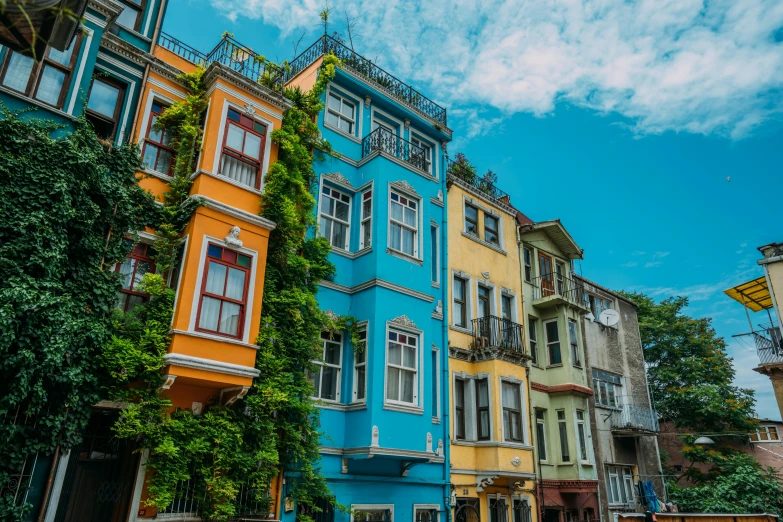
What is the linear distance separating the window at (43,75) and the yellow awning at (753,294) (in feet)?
78.5

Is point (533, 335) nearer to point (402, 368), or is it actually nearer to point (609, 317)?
Result: point (609, 317)

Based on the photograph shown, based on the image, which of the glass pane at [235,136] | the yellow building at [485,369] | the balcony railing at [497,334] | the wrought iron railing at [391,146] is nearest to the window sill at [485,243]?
the yellow building at [485,369]

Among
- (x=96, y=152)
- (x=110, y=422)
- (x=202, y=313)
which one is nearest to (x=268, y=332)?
(x=202, y=313)

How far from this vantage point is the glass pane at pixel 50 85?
10672 mm

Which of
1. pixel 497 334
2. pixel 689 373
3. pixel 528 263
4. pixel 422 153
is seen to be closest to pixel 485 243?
pixel 528 263

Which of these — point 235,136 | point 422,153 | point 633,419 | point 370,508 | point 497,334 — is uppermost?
point 422,153

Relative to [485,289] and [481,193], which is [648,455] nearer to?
[485,289]

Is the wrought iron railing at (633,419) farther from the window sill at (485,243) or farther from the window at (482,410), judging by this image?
the window sill at (485,243)

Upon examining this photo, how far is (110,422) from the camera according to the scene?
10.7 m

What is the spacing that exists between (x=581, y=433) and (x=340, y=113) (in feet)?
45.7

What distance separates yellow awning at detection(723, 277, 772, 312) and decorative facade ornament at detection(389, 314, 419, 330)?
51.1 ft

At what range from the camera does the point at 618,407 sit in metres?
23.1

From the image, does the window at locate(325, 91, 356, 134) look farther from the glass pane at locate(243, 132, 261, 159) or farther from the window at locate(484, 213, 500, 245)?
the window at locate(484, 213, 500, 245)

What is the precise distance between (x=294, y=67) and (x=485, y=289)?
386 inches
